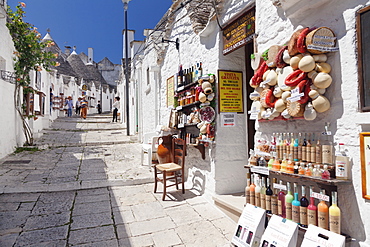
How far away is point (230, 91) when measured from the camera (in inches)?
151

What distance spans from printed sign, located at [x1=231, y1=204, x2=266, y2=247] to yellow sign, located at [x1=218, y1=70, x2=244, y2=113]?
1733mm

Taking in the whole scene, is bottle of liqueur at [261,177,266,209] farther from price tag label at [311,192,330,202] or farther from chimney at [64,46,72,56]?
chimney at [64,46,72,56]

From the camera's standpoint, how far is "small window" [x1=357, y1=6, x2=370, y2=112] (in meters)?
1.71

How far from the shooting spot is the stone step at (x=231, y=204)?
10.4ft

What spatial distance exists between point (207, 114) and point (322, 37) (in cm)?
216

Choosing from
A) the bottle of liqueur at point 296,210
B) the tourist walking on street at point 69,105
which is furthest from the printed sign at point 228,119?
the tourist walking on street at point 69,105

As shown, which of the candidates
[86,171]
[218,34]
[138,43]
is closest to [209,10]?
[218,34]

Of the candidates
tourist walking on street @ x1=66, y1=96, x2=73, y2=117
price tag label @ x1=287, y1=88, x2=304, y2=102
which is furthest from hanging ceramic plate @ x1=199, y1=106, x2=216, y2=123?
tourist walking on street @ x1=66, y1=96, x2=73, y2=117

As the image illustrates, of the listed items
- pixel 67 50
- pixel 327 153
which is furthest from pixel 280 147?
pixel 67 50

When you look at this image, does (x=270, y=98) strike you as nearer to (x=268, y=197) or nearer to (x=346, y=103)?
(x=346, y=103)

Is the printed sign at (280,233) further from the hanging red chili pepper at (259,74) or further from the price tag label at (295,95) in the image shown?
the hanging red chili pepper at (259,74)

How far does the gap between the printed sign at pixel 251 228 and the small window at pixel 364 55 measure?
52.6 inches

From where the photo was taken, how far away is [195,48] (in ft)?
14.9

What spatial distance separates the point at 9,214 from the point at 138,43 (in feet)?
29.3
